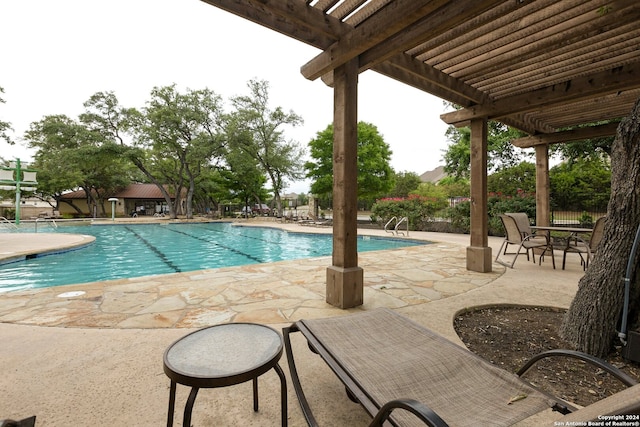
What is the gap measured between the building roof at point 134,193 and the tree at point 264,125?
54.4 ft

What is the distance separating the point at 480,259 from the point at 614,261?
8.01 feet

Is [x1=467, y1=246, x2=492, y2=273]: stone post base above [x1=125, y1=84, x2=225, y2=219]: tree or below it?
below

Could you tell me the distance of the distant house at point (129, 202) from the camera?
28.1 m

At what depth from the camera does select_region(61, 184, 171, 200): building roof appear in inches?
1125

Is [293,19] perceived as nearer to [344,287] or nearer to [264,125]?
[344,287]

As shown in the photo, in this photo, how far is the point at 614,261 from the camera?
6.75 ft

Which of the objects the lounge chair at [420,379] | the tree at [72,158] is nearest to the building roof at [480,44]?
the lounge chair at [420,379]

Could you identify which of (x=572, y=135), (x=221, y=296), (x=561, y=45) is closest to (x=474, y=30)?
(x=561, y=45)

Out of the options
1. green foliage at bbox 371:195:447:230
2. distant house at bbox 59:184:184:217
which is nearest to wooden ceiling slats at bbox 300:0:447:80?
green foliage at bbox 371:195:447:230

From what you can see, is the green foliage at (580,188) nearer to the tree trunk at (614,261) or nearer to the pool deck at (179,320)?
the pool deck at (179,320)

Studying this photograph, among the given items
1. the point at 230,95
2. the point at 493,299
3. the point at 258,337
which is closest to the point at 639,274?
the point at 493,299

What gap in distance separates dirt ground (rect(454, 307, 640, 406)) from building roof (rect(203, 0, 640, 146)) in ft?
8.54

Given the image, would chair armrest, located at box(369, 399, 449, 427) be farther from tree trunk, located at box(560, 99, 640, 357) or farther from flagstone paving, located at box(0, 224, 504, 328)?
tree trunk, located at box(560, 99, 640, 357)

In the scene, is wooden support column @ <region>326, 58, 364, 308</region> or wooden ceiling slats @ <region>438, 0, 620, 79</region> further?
wooden support column @ <region>326, 58, 364, 308</region>
